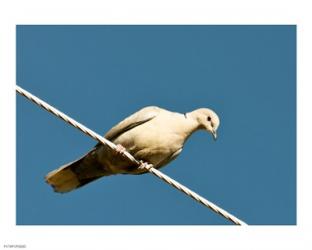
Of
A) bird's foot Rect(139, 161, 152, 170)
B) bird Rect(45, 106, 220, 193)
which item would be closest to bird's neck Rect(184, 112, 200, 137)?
bird Rect(45, 106, 220, 193)

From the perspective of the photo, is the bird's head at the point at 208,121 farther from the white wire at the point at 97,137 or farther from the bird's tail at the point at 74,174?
the white wire at the point at 97,137

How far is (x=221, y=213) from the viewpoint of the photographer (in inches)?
348

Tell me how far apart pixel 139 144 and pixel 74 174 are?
36.1 inches

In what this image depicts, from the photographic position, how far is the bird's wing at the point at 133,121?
1119 cm

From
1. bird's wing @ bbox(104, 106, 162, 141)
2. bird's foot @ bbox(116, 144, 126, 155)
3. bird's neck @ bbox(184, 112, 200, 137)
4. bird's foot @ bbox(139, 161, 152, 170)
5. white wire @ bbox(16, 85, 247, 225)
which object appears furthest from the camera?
bird's neck @ bbox(184, 112, 200, 137)

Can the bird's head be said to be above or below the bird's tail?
above

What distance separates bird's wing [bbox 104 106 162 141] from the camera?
36.7ft

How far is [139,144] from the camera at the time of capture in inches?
433

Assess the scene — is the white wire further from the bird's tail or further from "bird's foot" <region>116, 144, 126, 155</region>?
the bird's tail

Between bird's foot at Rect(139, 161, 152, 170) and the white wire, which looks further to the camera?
bird's foot at Rect(139, 161, 152, 170)

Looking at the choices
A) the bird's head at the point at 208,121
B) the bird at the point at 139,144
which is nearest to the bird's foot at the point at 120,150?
the bird at the point at 139,144

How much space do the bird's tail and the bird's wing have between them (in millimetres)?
363

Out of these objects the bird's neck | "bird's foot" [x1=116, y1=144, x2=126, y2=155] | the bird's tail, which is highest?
the bird's neck
